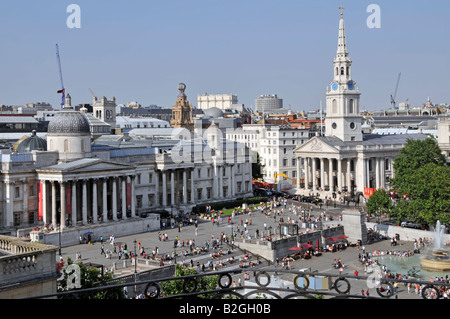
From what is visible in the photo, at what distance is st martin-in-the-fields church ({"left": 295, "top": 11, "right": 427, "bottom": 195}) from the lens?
109 meters

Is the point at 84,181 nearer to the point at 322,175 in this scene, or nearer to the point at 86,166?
the point at 86,166

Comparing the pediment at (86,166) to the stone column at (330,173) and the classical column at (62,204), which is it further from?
the stone column at (330,173)

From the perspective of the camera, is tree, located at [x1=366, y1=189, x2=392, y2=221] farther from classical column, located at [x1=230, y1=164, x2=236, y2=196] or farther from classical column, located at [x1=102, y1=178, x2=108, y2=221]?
classical column, located at [x1=102, y1=178, x2=108, y2=221]

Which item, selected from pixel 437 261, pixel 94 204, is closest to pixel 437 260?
pixel 437 261

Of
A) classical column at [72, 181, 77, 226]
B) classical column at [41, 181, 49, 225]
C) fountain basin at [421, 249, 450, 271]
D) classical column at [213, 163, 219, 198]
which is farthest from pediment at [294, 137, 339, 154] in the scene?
classical column at [41, 181, 49, 225]

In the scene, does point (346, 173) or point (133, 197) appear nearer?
point (133, 197)

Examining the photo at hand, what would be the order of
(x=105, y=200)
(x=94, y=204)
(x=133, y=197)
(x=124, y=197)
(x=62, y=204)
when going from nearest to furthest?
(x=62, y=204), (x=94, y=204), (x=105, y=200), (x=124, y=197), (x=133, y=197)

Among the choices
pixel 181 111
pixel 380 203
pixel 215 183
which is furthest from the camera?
pixel 181 111

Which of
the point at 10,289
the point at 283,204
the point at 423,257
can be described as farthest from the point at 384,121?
the point at 10,289

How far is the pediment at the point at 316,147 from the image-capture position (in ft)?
356

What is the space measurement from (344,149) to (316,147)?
542cm

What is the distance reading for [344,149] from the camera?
108125 mm

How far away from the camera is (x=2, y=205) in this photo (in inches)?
2886

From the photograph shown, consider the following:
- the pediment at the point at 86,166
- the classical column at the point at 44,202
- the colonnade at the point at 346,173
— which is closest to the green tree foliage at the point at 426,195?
the colonnade at the point at 346,173
